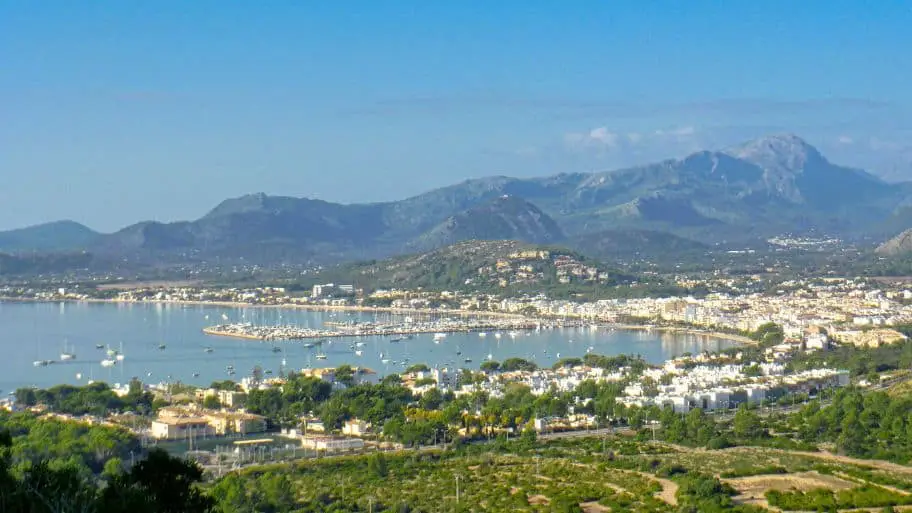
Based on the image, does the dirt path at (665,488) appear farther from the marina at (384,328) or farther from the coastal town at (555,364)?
the marina at (384,328)

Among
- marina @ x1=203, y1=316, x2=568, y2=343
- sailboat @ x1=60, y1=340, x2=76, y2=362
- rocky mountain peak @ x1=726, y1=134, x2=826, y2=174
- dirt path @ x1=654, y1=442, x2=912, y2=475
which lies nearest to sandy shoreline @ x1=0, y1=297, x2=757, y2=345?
marina @ x1=203, y1=316, x2=568, y2=343

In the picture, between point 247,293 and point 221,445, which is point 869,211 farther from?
point 221,445

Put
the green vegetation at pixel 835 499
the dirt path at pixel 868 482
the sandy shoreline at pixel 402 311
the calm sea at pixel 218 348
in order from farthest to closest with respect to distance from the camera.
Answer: the sandy shoreline at pixel 402 311 < the calm sea at pixel 218 348 < the dirt path at pixel 868 482 < the green vegetation at pixel 835 499

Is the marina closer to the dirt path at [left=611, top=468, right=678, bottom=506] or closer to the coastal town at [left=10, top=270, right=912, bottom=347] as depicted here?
the coastal town at [left=10, top=270, right=912, bottom=347]

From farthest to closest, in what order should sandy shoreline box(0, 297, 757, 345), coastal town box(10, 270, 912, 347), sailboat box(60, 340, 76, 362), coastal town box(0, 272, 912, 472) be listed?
coastal town box(10, 270, 912, 347), sandy shoreline box(0, 297, 757, 345), sailboat box(60, 340, 76, 362), coastal town box(0, 272, 912, 472)

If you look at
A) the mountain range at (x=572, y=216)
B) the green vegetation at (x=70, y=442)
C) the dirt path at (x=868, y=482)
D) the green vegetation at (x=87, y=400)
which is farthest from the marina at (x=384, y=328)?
the mountain range at (x=572, y=216)

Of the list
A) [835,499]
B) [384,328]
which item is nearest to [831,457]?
[835,499]
